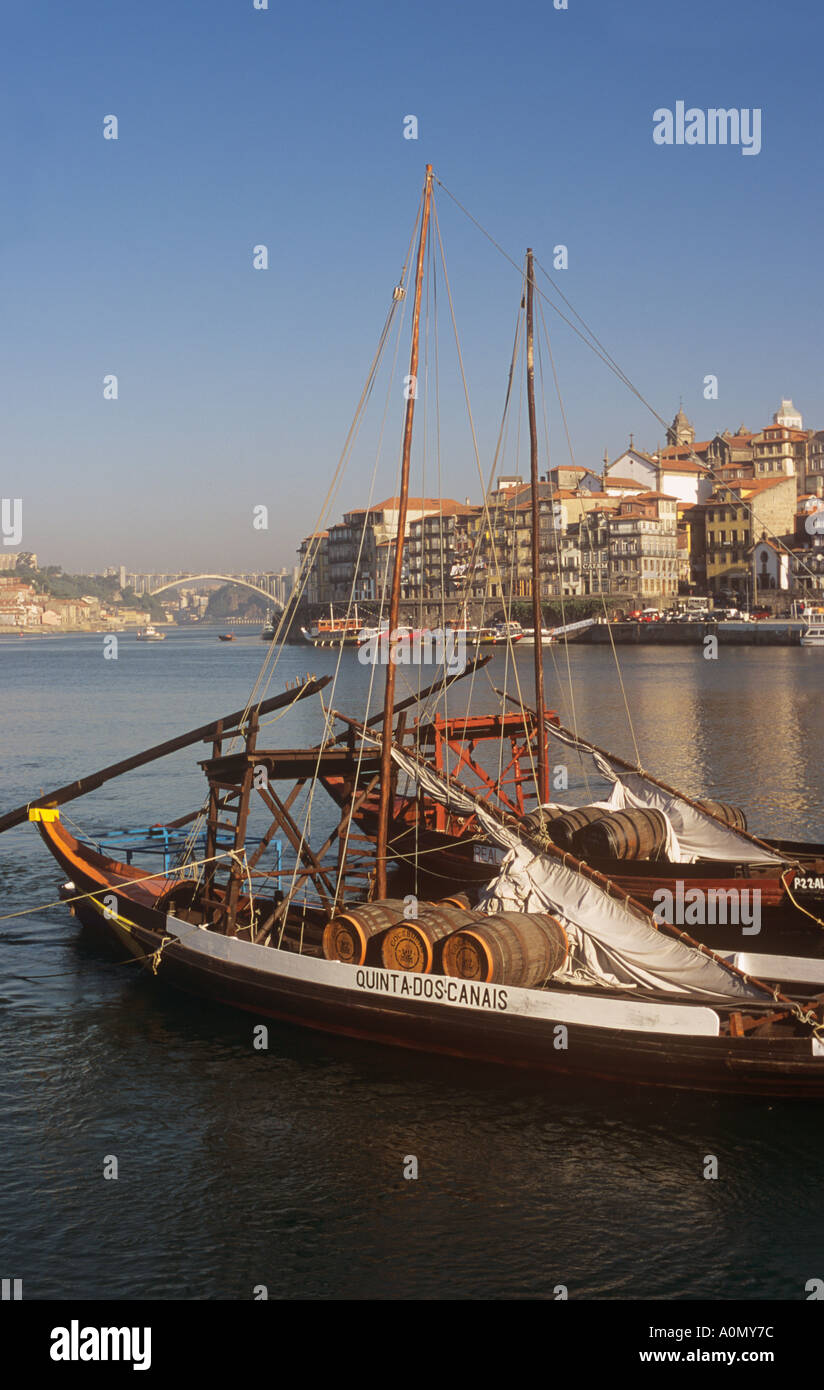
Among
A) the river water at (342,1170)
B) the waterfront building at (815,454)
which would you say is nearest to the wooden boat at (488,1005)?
the river water at (342,1170)

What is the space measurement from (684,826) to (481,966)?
9778 millimetres

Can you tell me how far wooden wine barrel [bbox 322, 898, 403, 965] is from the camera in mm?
21562

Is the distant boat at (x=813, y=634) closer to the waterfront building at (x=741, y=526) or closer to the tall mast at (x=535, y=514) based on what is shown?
the waterfront building at (x=741, y=526)

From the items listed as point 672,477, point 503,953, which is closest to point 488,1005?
point 503,953

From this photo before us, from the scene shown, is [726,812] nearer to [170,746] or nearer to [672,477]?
[170,746]

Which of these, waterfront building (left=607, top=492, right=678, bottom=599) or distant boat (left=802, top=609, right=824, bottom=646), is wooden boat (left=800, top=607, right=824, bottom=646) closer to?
distant boat (left=802, top=609, right=824, bottom=646)

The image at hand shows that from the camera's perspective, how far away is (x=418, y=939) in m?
20.9

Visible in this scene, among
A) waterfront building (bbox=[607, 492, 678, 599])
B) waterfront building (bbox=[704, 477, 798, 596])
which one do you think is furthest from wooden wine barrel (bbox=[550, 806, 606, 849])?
waterfront building (bbox=[607, 492, 678, 599])

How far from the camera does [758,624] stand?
153 metres

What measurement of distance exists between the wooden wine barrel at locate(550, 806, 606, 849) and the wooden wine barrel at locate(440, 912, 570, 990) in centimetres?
676
